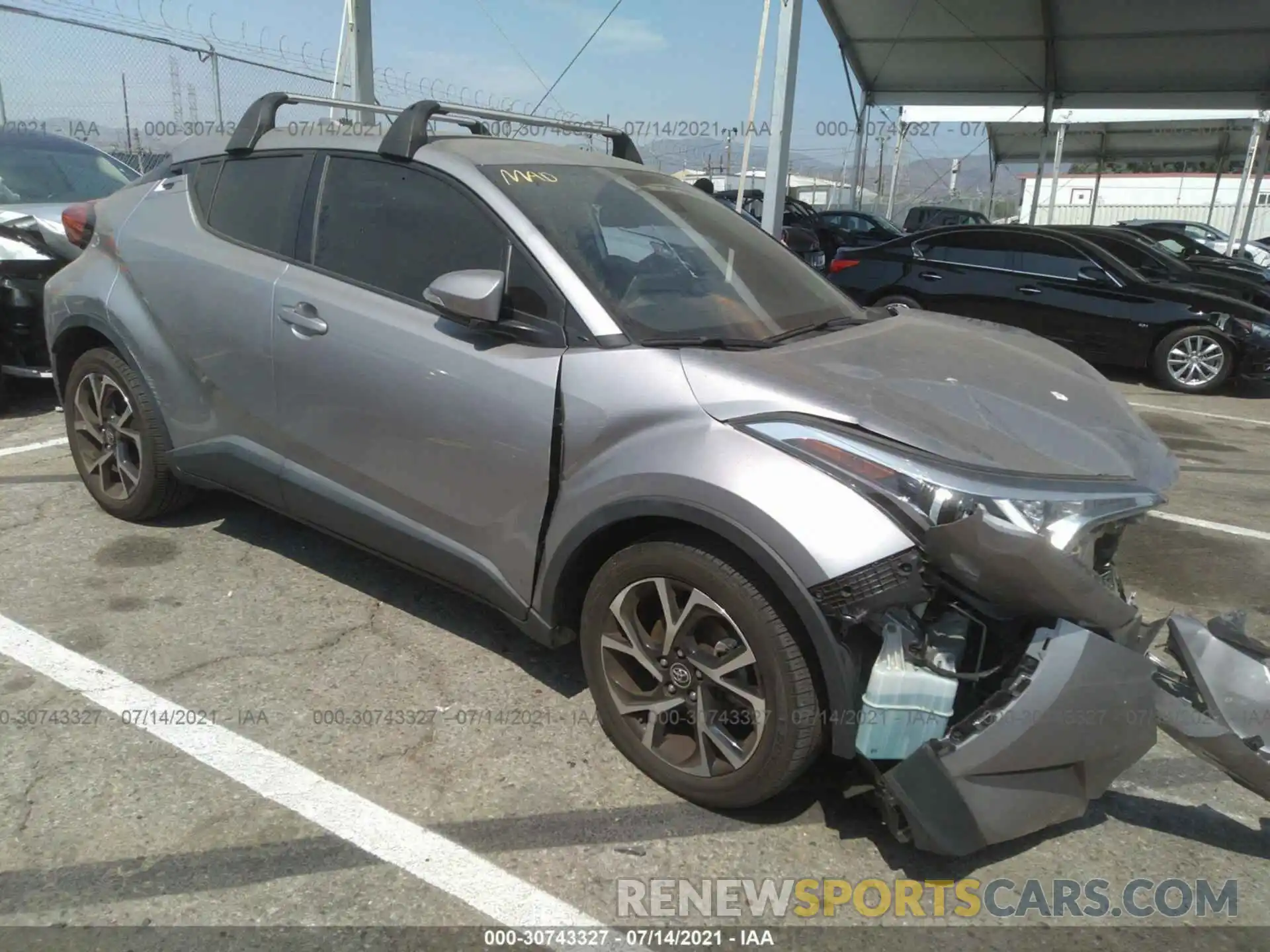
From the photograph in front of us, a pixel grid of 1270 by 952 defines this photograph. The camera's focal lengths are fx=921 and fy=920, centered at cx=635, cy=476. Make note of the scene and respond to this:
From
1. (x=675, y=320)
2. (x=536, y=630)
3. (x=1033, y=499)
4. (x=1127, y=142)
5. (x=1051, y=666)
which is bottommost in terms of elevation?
(x=536, y=630)

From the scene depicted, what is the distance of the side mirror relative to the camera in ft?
8.77

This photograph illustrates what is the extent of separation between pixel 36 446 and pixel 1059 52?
16.5 meters

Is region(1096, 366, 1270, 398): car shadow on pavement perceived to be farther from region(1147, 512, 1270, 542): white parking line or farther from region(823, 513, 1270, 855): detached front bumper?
region(823, 513, 1270, 855): detached front bumper

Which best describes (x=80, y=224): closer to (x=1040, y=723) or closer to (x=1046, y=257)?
(x=1040, y=723)

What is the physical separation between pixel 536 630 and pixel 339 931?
100cm

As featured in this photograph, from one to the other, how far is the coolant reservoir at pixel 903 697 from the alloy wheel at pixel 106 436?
331cm

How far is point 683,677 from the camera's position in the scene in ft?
8.31

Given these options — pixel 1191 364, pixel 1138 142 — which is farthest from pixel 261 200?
pixel 1138 142

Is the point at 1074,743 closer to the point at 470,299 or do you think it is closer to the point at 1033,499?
the point at 1033,499

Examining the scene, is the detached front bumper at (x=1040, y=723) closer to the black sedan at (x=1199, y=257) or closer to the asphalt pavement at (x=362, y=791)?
the asphalt pavement at (x=362, y=791)

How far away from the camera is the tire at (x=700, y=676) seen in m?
2.32

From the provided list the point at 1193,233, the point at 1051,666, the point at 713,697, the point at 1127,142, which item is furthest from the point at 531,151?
the point at 1127,142

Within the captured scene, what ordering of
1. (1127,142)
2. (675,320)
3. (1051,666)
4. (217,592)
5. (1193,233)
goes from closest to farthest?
(1051,666)
(675,320)
(217,592)
(1193,233)
(1127,142)

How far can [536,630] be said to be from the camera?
2.85m
